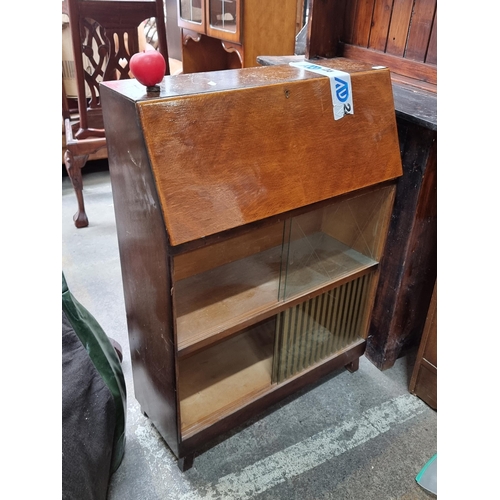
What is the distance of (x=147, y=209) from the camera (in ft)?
3.19

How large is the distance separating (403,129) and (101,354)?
3.51 feet

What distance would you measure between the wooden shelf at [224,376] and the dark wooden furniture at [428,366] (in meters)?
0.51

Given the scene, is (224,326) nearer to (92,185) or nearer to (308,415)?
(308,415)

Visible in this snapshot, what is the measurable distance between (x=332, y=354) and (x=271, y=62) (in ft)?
3.43

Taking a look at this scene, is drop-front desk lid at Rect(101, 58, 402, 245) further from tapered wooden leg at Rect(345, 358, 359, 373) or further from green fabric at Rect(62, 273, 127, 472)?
tapered wooden leg at Rect(345, 358, 359, 373)

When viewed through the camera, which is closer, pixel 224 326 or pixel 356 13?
pixel 224 326

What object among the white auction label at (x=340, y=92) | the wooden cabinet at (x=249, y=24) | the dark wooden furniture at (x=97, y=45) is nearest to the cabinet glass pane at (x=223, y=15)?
the wooden cabinet at (x=249, y=24)

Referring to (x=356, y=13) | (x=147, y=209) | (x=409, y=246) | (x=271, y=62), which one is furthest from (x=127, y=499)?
(x=356, y=13)

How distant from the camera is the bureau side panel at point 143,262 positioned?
0.93 metres

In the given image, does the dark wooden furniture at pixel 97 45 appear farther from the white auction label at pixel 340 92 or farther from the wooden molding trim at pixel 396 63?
the white auction label at pixel 340 92

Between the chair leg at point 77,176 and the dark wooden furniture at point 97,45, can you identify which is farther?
the chair leg at point 77,176

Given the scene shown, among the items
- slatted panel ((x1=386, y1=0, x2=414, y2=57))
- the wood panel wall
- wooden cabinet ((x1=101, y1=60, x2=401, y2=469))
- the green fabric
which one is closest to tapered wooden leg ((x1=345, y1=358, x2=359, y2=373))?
wooden cabinet ((x1=101, y1=60, x2=401, y2=469))

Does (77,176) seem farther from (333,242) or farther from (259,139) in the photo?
(259,139)

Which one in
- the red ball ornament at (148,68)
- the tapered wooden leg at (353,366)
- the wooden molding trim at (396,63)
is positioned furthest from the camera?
the tapered wooden leg at (353,366)
